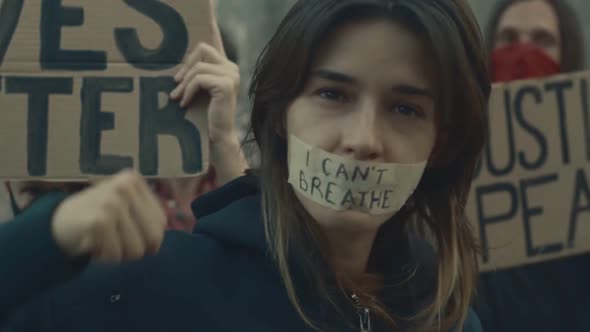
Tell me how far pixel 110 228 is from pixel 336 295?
2.44 feet

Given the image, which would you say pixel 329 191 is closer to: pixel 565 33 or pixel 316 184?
pixel 316 184

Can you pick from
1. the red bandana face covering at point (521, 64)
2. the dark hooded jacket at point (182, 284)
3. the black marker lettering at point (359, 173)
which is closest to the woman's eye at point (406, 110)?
the black marker lettering at point (359, 173)

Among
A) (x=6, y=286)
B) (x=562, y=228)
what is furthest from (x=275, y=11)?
(x=6, y=286)

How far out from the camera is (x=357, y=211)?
69.1 inches

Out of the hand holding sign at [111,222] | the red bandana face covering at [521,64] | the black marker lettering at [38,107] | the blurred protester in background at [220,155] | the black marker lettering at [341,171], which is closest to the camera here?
the hand holding sign at [111,222]

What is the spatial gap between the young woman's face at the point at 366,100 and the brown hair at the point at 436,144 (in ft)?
0.09

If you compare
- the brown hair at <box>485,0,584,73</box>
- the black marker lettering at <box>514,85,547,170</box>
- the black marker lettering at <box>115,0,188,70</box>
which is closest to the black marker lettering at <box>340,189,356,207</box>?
the black marker lettering at <box>115,0,188,70</box>

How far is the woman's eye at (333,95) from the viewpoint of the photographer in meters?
1.75

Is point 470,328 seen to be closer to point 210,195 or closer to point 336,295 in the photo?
point 336,295

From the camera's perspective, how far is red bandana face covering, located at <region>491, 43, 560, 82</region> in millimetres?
3412

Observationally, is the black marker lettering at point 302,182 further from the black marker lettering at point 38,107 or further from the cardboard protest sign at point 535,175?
the cardboard protest sign at point 535,175

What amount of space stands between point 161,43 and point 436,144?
63 cm

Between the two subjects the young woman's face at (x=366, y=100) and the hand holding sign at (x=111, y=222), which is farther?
the young woman's face at (x=366, y=100)

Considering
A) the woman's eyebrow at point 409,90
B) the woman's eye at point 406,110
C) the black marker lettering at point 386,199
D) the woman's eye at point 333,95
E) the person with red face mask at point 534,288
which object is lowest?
the person with red face mask at point 534,288
